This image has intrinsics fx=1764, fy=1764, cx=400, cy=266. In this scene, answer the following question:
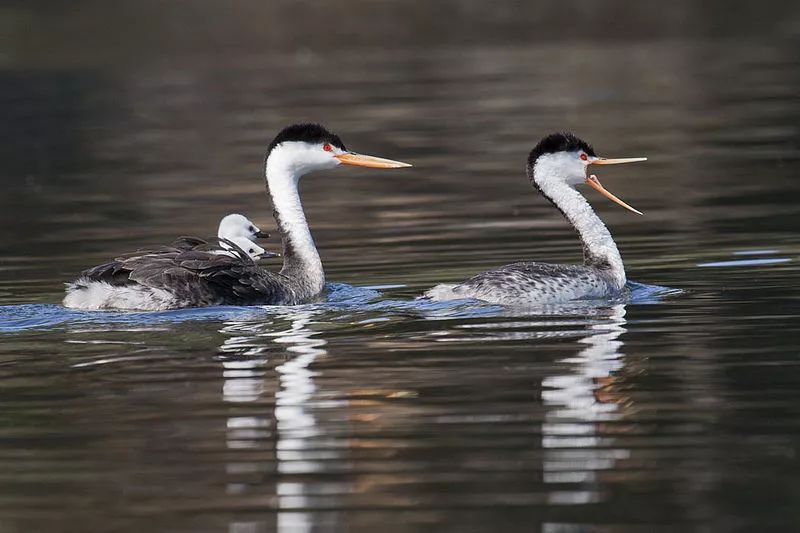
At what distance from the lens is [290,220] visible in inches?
538

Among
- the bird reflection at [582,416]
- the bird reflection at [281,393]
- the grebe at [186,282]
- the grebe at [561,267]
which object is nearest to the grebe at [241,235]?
the grebe at [186,282]

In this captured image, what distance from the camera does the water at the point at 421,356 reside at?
7301 millimetres

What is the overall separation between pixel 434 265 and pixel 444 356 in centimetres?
403

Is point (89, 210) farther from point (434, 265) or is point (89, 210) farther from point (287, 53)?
point (287, 53)

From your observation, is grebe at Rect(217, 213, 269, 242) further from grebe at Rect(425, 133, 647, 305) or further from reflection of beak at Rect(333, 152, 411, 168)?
grebe at Rect(425, 133, 647, 305)

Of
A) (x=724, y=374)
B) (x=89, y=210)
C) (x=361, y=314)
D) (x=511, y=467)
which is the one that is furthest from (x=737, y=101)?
(x=511, y=467)

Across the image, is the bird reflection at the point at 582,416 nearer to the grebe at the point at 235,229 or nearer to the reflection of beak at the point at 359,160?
the reflection of beak at the point at 359,160

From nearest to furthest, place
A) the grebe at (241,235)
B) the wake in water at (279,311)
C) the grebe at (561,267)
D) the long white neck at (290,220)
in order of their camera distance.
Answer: the wake in water at (279,311)
the grebe at (561,267)
the long white neck at (290,220)
the grebe at (241,235)

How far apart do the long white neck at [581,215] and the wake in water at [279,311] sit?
634 millimetres

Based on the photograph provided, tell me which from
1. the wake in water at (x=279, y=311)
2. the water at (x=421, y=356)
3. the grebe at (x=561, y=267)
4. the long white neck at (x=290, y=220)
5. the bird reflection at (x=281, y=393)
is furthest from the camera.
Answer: the long white neck at (x=290, y=220)

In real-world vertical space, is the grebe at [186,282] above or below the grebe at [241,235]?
below

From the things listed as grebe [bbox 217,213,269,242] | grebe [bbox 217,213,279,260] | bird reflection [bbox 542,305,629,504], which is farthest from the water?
grebe [bbox 217,213,269,242]

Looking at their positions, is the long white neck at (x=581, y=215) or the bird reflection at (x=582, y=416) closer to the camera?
the bird reflection at (x=582, y=416)

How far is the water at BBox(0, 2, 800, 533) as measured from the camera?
7301 millimetres
